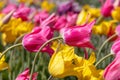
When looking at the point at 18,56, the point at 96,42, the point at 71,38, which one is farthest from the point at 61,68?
the point at 96,42

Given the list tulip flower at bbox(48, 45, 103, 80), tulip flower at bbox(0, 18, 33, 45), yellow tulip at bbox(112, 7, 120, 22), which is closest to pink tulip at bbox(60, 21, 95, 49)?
tulip flower at bbox(48, 45, 103, 80)

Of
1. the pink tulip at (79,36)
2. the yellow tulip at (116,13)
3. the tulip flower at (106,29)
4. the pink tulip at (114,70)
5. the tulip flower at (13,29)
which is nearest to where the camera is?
the pink tulip at (114,70)

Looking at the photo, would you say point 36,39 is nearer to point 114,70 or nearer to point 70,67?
point 70,67

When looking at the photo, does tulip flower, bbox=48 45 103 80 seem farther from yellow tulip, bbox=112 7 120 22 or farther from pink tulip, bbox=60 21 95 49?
yellow tulip, bbox=112 7 120 22

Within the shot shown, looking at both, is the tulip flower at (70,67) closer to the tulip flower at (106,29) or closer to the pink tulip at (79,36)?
the pink tulip at (79,36)

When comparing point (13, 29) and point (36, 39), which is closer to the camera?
point (36, 39)

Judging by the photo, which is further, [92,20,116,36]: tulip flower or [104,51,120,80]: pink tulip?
[92,20,116,36]: tulip flower

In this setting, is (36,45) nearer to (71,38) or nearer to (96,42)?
(71,38)

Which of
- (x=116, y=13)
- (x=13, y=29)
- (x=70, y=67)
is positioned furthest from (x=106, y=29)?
(x=70, y=67)

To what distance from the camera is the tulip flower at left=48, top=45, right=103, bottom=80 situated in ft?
4.85

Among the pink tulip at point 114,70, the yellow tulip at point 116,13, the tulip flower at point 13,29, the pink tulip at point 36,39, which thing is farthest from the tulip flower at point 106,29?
the pink tulip at point 114,70

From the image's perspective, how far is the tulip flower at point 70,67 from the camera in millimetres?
1478

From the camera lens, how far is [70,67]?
148 centimetres

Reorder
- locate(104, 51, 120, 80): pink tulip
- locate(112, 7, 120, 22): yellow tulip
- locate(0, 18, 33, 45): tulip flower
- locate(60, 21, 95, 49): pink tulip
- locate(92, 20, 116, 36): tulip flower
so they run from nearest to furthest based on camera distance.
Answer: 1. locate(104, 51, 120, 80): pink tulip
2. locate(60, 21, 95, 49): pink tulip
3. locate(0, 18, 33, 45): tulip flower
4. locate(92, 20, 116, 36): tulip flower
5. locate(112, 7, 120, 22): yellow tulip
